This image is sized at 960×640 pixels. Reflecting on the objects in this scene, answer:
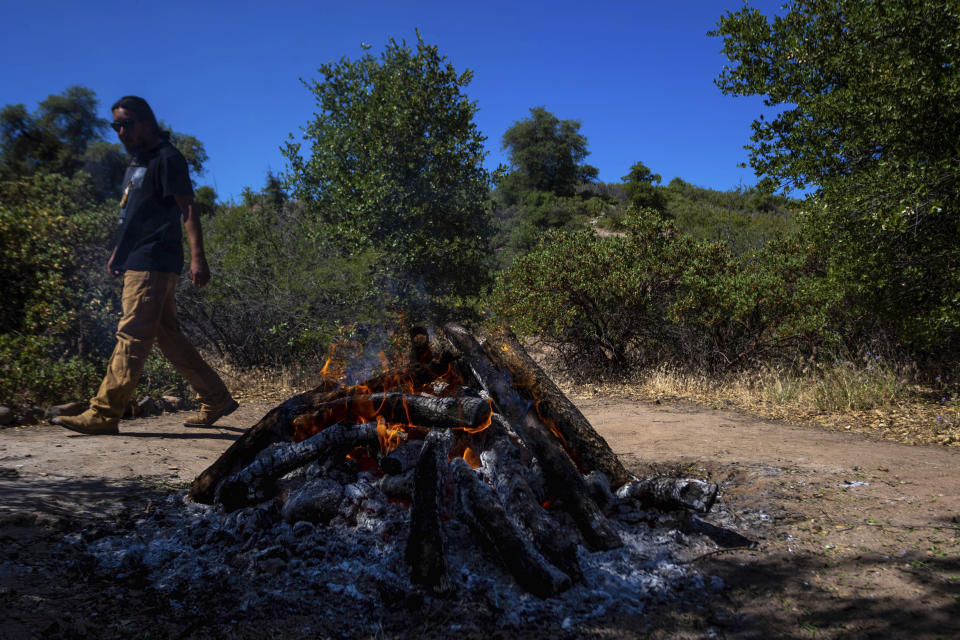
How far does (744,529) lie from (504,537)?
1.44m

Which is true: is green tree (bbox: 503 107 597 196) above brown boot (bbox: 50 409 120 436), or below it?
above

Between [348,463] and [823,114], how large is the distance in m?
7.51

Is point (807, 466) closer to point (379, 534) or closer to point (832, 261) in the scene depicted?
point (379, 534)

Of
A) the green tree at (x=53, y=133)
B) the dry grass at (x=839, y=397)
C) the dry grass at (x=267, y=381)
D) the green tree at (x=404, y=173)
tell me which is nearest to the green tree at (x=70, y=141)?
the green tree at (x=53, y=133)

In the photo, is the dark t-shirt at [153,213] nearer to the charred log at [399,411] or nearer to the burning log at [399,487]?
the charred log at [399,411]

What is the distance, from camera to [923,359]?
7.96 meters

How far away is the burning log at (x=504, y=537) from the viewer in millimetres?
2408

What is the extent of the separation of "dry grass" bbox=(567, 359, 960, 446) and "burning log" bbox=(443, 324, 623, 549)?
4.48m

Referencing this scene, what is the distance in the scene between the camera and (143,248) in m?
4.34

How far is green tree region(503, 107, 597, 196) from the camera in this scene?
133 ft

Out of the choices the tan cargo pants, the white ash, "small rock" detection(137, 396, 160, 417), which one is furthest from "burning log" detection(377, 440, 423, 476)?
"small rock" detection(137, 396, 160, 417)

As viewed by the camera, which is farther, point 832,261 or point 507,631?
point 832,261

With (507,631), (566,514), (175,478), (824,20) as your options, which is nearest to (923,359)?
(824,20)

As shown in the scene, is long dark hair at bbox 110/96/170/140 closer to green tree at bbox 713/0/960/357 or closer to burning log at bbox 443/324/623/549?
burning log at bbox 443/324/623/549
